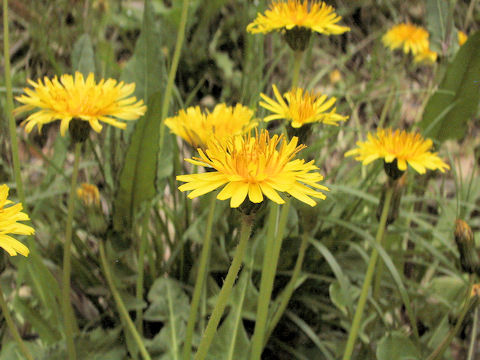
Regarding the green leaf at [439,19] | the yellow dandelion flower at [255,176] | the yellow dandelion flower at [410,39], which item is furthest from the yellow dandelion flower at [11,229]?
the yellow dandelion flower at [410,39]

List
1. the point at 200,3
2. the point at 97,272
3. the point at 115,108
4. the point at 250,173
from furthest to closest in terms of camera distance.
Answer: the point at 200,3
the point at 97,272
the point at 115,108
the point at 250,173

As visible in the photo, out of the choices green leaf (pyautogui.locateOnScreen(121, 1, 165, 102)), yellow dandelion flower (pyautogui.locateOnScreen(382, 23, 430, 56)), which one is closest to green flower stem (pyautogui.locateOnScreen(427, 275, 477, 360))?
green leaf (pyautogui.locateOnScreen(121, 1, 165, 102))

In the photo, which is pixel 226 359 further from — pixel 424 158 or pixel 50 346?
pixel 424 158

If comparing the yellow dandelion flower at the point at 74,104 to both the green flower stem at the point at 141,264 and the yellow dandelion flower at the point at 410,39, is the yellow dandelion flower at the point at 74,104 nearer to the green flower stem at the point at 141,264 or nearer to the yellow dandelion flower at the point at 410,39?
the green flower stem at the point at 141,264

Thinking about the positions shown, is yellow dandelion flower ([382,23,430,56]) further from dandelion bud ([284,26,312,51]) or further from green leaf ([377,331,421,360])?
green leaf ([377,331,421,360])

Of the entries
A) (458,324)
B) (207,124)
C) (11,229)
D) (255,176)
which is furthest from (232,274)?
(458,324)

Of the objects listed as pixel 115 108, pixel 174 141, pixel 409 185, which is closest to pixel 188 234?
pixel 174 141
